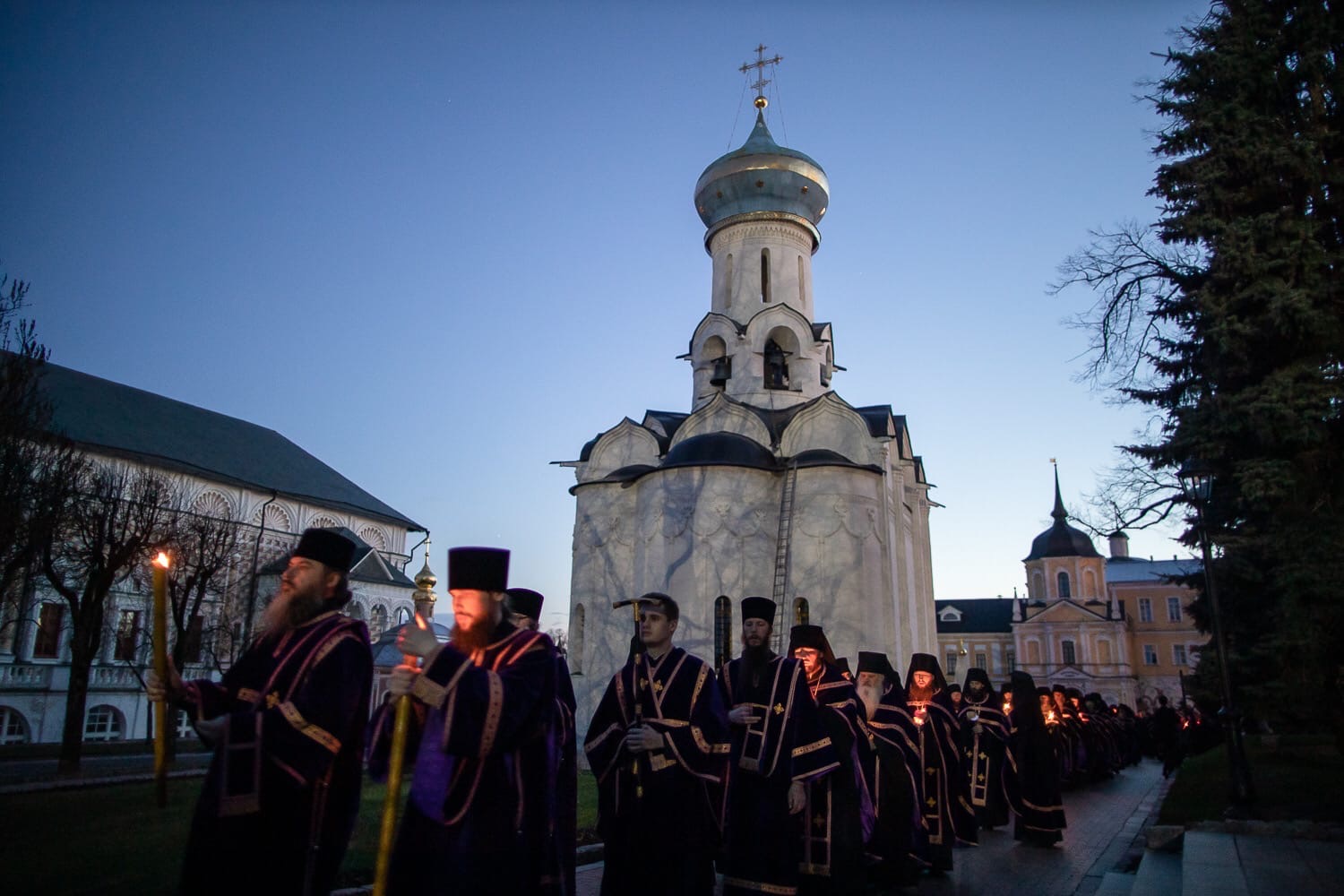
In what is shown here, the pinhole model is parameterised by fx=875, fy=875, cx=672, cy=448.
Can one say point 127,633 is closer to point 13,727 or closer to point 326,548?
point 13,727

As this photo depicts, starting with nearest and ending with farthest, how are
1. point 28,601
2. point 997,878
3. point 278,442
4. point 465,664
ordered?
1. point 465,664
2. point 997,878
3. point 28,601
4. point 278,442

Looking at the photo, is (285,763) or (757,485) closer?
(285,763)

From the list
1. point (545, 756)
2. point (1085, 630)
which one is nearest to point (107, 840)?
point (545, 756)

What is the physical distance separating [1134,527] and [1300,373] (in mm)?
3610

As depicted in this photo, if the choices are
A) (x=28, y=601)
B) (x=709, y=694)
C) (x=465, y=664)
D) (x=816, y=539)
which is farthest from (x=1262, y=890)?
(x=28, y=601)

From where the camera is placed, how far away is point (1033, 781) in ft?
36.1

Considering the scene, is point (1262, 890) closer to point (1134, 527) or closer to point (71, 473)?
point (1134, 527)

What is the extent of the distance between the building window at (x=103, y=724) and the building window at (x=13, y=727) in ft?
6.64

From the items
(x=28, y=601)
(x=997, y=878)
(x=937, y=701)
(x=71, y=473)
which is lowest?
(x=997, y=878)

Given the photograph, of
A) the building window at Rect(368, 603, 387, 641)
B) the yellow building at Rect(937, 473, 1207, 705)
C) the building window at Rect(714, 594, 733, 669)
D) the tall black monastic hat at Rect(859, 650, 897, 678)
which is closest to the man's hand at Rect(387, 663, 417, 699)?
the tall black monastic hat at Rect(859, 650, 897, 678)

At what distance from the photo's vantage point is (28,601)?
2981 centimetres

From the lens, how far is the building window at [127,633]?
2909 cm

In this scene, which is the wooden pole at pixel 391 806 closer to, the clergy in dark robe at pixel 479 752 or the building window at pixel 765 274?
the clergy in dark robe at pixel 479 752

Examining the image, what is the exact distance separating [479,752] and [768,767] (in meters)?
3.28
